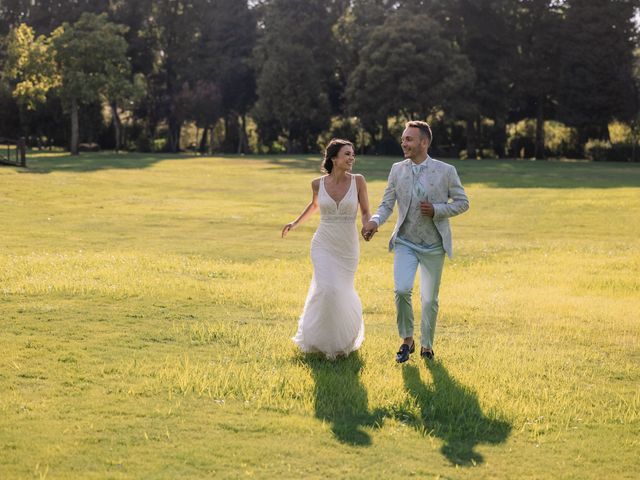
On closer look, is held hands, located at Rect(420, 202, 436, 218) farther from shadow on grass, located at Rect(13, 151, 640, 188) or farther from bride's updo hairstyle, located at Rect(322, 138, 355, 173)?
shadow on grass, located at Rect(13, 151, 640, 188)

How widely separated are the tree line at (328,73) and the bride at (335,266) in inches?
2363

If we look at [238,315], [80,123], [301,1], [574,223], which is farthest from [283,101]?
[238,315]

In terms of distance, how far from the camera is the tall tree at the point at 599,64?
2884 inches

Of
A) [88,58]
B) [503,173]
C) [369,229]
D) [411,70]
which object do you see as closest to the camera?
[369,229]

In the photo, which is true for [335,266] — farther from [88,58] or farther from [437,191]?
[88,58]

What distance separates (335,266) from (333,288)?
28 cm

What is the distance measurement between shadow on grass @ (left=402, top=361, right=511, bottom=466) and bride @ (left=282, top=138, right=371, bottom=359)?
0.91 meters

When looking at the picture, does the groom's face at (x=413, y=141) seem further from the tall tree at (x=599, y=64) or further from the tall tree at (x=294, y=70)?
the tall tree at (x=294, y=70)

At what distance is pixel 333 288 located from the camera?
9.29 meters

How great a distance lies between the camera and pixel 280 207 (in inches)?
1258

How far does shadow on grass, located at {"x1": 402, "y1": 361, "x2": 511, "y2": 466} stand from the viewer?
683 cm

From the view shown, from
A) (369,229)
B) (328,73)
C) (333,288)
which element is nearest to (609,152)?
(328,73)

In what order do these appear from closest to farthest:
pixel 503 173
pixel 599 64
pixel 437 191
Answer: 1. pixel 437 191
2. pixel 503 173
3. pixel 599 64

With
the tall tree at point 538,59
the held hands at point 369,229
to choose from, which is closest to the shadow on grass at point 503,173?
the tall tree at point 538,59
